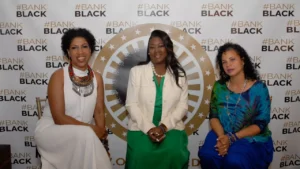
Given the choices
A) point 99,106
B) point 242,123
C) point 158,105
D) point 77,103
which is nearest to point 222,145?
point 242,123

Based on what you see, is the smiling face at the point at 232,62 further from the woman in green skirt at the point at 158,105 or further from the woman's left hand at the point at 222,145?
the woman's left hand at the point at 222,145

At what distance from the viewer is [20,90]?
3.35 m

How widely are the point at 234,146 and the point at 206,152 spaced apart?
0.24 metres

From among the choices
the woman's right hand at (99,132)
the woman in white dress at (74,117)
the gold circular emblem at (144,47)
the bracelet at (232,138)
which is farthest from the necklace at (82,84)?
the bracelet at (232,138)

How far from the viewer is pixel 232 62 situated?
2652mm

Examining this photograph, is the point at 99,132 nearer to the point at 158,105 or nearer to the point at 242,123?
the point at 158,105

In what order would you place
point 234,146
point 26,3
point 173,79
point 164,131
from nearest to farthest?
point 234,146 → point 164,131 → point 173,79 → point 26,3

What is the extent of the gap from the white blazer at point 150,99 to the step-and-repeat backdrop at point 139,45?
0.50 metres

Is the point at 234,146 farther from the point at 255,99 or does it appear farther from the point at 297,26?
the point at 297,26

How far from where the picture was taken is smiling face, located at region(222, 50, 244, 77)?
265 centimetres

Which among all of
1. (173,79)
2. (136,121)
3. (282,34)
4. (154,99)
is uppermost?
(282,34)

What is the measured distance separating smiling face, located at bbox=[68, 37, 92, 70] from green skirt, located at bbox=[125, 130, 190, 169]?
2.86ft

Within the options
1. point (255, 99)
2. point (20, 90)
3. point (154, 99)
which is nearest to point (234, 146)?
point (255, 99)

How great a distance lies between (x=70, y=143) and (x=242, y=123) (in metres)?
1.48
